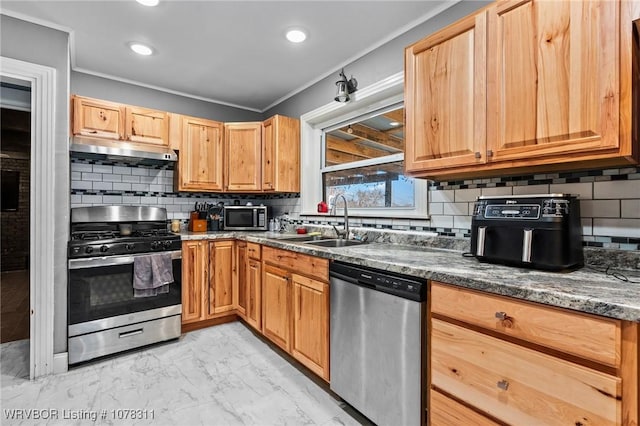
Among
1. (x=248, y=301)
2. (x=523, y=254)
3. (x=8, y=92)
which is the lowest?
(x=248, y=301)

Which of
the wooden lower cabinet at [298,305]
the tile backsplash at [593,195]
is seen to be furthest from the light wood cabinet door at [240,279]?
the tile backsplash at [593,195]

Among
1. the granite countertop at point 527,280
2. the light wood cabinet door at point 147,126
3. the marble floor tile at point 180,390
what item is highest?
the light wood cabinet door at point 147,126

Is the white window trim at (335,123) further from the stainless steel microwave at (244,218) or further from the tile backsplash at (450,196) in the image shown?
the stainless steel microwave at (244,218)

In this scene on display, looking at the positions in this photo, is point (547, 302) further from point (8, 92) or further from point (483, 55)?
point (8, 92)

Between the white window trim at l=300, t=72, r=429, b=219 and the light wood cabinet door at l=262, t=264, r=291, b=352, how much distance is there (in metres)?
0.87

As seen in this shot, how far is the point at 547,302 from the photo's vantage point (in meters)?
1.02

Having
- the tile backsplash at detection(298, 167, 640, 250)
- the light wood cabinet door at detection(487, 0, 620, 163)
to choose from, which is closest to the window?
the tile backsplash at detection(298, 167, 640, 250)

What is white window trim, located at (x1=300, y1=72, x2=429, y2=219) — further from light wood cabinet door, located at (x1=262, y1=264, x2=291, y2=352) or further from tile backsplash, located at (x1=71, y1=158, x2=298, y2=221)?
light wood cabinet door, located at (x1=262, y1=264, x2=291, y2=352)

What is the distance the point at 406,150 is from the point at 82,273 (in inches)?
96.9

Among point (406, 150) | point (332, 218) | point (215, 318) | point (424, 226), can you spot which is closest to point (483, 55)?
point (406, 150)

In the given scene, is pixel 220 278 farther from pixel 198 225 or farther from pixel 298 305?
pixel 298 305

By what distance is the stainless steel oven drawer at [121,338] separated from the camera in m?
2.36

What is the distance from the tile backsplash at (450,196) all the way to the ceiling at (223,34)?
102 cm

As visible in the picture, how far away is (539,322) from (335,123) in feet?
8.42
